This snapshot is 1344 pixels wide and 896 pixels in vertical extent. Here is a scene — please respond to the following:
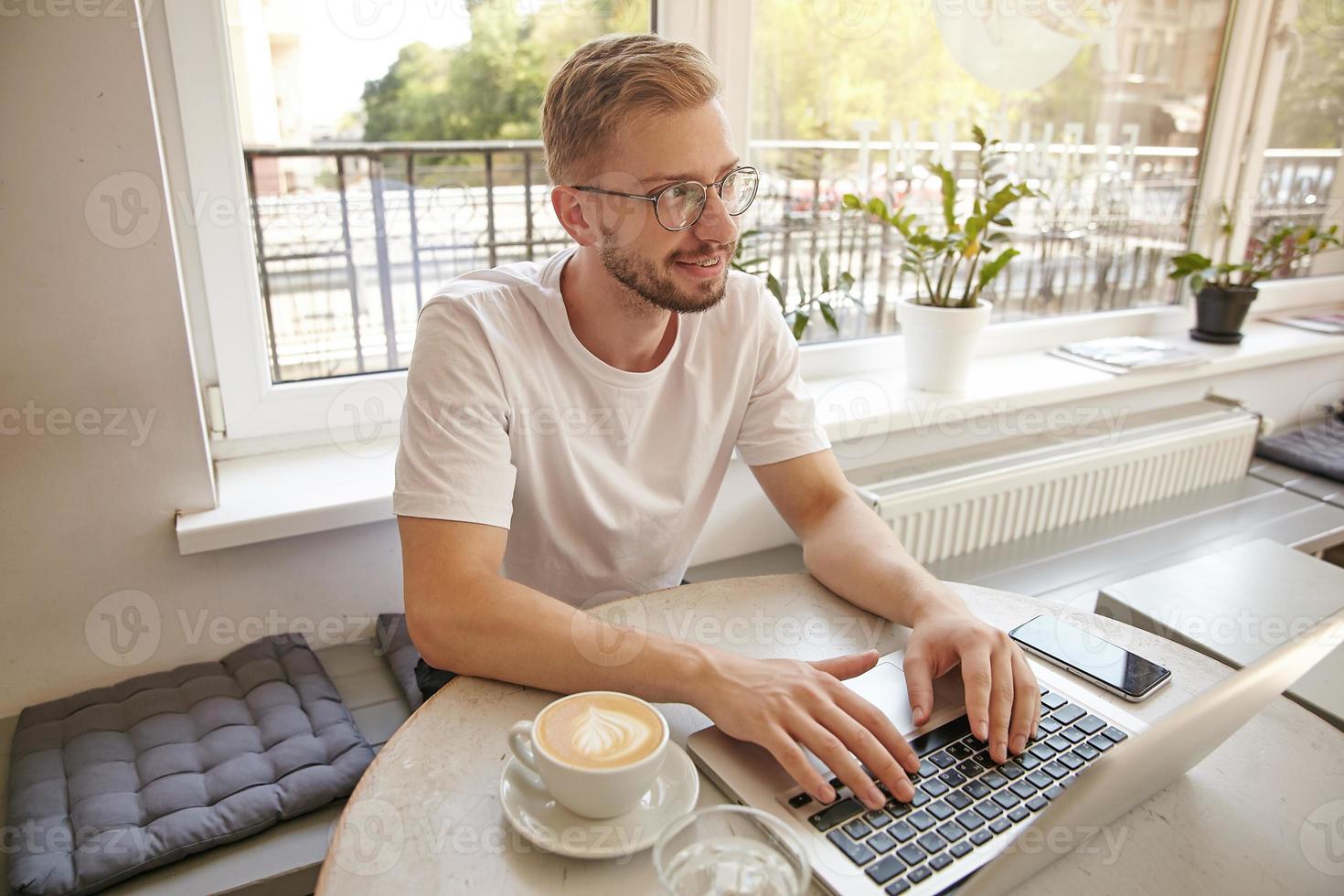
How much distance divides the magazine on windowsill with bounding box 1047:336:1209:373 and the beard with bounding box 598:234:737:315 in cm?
165

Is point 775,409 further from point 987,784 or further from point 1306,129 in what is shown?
point 1306,129

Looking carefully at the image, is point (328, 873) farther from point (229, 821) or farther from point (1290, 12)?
point (1290, 12)

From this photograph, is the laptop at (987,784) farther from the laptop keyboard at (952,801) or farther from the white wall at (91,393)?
the white wall at (91,393)

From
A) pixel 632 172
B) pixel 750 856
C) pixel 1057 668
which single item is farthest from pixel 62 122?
pixel 1057 668

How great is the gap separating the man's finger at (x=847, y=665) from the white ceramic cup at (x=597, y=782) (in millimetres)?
248

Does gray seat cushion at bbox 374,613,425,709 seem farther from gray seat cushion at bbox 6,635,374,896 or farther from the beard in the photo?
the beard

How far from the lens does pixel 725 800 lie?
769 mm

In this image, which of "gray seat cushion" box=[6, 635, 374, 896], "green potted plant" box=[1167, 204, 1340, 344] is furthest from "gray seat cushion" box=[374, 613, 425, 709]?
"green potted plant" box=[1167, 204, 1340, 344]

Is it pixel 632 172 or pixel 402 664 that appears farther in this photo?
pixel 402 664

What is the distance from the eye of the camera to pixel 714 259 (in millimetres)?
1230

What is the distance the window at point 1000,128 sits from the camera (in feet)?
6.89

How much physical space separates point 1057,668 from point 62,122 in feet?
4.78

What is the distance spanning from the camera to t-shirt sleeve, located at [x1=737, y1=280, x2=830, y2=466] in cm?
137

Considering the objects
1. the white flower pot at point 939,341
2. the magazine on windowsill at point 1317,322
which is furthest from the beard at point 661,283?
the magazine on windowsill at point 1317,322
